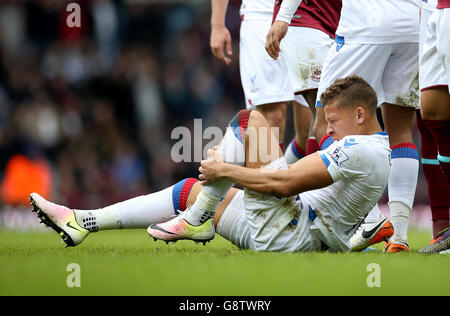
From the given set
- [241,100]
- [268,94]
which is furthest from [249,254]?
[241,100]

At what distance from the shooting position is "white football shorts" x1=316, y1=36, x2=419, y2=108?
459 centimetres

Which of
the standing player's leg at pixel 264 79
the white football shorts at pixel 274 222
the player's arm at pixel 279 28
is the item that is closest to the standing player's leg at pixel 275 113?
the standing player's leg at pixel 264 79

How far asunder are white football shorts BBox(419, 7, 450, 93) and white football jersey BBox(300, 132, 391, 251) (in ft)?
1.66

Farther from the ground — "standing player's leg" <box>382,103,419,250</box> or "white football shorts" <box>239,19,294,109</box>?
"white football shorts" <box>239,19,294,109</box>

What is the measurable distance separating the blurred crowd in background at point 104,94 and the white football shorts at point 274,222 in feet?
22.7

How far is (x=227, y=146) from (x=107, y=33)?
30.8 ft

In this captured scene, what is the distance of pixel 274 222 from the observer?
385 centimetres

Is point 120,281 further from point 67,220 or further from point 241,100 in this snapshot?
point 241,100

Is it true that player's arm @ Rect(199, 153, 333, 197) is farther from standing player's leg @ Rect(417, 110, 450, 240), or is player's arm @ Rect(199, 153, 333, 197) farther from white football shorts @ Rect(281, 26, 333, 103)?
white football shorts @ Rect(281, 26, 333, 103)

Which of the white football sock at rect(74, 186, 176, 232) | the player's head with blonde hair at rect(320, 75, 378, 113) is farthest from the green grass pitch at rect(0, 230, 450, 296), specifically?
the player's head with blonde hair at rect(320, 75, 378, 113)

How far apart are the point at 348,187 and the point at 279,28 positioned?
127 centimetres

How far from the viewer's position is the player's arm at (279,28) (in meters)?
4.55

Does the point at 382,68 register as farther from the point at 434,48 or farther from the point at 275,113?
the point at 275,113
